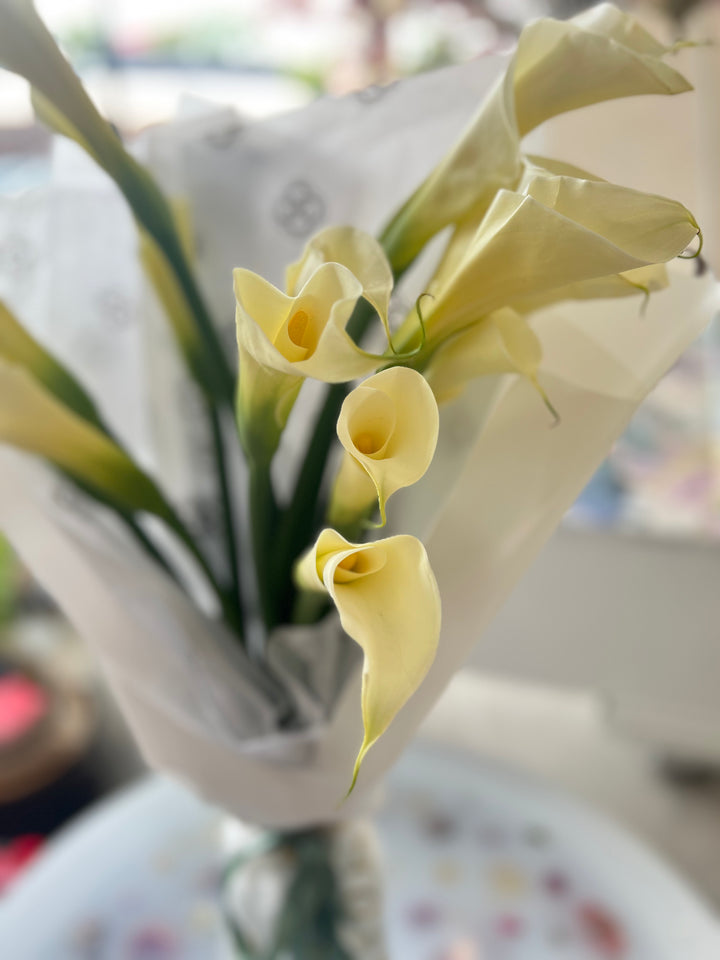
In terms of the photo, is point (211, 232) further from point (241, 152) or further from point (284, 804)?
point (284, 804)

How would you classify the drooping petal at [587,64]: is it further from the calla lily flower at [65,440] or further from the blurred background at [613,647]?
the blurred background at [613,647]

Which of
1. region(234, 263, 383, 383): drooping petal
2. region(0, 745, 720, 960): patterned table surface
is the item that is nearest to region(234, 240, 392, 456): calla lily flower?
region(234, 263, 383, 383): drooping petal

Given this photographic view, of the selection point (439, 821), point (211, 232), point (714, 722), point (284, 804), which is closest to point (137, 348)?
point (211, 232)

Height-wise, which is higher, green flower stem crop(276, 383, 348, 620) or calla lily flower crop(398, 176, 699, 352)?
calla lily flower crop(398, 176, 699, 352)

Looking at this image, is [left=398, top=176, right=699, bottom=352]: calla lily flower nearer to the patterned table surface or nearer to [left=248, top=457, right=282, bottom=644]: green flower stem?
[left=248, top=457, right=282, bottom=644]: green flower stem

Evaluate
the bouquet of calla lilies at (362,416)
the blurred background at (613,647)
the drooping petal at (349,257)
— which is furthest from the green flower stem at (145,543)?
the blurred background at (613,647)

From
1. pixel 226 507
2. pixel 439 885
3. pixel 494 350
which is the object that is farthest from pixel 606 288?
pixel 439 885
